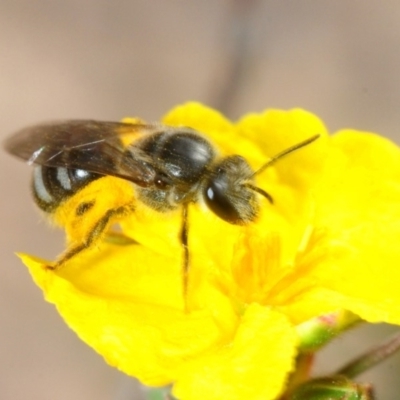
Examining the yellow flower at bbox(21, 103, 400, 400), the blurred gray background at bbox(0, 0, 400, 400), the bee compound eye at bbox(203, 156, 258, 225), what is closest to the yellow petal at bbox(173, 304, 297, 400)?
the yellow flower at bbox(21, 103, 400, 400)

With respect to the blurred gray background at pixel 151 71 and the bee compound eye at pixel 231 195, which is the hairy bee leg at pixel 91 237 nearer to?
the bee compound eye at pixel 231 195

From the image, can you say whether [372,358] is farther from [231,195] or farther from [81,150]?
[81,150]

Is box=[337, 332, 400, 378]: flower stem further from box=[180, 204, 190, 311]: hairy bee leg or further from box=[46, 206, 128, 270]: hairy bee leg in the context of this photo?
box=[46, 206, 128, 270]: hairy bee leg

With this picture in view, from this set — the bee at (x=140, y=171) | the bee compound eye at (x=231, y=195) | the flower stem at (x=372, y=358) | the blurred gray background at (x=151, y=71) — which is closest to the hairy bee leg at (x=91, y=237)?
the bee at (x=140, y=171)

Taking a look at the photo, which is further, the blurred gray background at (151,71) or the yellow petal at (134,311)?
the blurred gray background at (151,71)

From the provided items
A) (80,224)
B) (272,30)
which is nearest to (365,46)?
(272,30)

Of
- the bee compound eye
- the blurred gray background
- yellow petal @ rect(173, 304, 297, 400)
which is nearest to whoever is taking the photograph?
yellow petal @ rect(173, 304, 297, 400)

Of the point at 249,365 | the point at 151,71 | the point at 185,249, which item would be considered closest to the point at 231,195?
the point at 185,249
